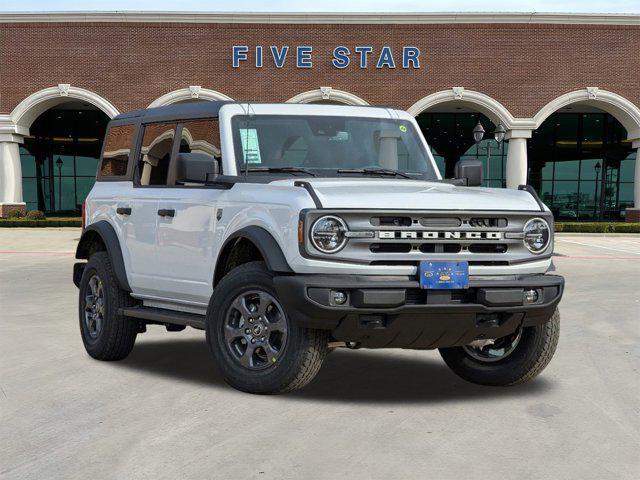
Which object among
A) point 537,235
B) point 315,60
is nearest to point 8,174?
point 315,60

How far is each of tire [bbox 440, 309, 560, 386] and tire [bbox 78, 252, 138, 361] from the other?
2856 mm

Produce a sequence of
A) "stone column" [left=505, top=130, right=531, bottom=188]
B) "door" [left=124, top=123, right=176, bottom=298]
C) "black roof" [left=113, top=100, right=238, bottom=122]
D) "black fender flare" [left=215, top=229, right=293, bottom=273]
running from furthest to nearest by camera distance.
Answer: "stone column" [left=505, top=130, right=531, bottom=188] → "door" [left=124, top=123, right=176, bottom=298] → "black roof" [left=113, top=100, right=238, bottom=122] → "black fender flare" [left=215, top=229, right=293, bottom=273]

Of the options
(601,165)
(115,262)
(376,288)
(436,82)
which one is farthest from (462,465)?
(601,165)

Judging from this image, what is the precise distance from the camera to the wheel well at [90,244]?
8.26 m

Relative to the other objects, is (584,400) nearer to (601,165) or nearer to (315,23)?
(315,23)

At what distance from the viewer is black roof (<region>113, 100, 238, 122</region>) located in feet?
23.8

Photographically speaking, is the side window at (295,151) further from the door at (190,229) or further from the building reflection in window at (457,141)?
the building reflection in window at (457,141)

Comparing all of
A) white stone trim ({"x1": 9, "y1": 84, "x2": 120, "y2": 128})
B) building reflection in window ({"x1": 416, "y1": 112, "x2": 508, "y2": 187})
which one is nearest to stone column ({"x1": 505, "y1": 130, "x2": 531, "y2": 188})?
building reflection in window ({"x1": 416, "y1": 112, "x2": 508, "y2": 187})

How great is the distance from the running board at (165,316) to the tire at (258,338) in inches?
16.8

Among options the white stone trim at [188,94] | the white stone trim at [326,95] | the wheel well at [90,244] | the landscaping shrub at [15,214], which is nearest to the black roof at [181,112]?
the wheel well at [90,244]

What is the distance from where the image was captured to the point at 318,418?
18.6 ft

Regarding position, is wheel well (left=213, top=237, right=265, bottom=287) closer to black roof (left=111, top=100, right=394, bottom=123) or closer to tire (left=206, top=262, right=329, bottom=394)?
tire (left=206, top=262, right=329, bottom=394)

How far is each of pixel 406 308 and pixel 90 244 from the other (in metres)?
3.90

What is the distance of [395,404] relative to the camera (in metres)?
6.08
